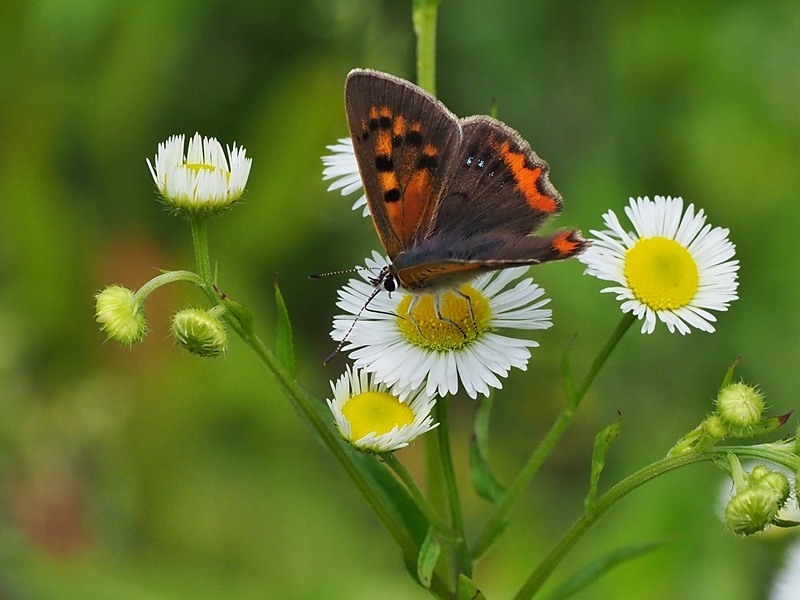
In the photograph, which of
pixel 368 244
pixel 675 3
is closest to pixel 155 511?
pixel 368 244

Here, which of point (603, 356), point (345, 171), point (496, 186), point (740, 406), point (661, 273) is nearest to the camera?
point (740, 406)

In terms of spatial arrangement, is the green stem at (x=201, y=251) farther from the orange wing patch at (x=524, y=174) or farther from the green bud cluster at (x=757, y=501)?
the green bud cluster at (x=757, y=501)

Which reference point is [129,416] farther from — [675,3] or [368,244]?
[675,3]

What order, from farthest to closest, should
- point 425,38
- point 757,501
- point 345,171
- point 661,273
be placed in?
point 345,171
point 425,38
point 661,273
point 757,501

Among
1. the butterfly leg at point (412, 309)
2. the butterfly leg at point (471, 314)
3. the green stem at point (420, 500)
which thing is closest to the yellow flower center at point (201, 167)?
the butterfly leg at point (412, 309)

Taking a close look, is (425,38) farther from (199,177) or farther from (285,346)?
(285,346)

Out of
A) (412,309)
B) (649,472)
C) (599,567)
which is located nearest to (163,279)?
(412,309)

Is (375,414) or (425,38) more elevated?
(425,38)
